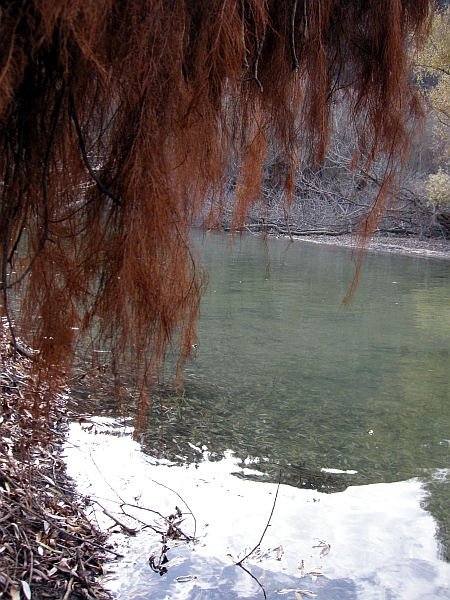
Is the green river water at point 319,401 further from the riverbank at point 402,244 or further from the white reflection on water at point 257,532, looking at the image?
the riverbank at point 402,244

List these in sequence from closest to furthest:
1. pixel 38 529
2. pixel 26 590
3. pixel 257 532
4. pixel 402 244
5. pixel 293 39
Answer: pixel 293 39
pixel 26 590
pixel 38 529
pixel 257 532
pixel 402 244

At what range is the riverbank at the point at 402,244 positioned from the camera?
583 inches

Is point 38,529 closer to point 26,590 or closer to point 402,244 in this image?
point 26,590

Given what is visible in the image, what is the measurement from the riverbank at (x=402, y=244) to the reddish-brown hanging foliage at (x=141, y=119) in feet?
43.1

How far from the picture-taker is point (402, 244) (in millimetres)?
16031

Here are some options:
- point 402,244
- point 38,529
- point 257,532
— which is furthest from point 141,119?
point 402,244

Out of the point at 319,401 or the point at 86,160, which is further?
the point at 319,401

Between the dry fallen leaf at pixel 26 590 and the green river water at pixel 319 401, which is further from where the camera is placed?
the green river water at pixel 319 401

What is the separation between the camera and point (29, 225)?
1455 millimetres

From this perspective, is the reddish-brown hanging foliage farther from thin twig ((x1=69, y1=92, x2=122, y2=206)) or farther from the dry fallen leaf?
the dry fallen leaf

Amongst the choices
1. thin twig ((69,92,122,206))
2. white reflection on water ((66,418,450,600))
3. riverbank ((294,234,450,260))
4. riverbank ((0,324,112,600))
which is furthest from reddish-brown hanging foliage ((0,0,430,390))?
riverbank ((294,234,450,260))

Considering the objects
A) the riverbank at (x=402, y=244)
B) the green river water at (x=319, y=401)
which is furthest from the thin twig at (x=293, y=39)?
the riverbank at (x=402, y=244)

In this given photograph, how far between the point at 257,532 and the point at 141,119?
2019 millimetres

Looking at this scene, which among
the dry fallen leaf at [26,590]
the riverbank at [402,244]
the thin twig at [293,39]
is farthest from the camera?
the riverbank at [402,244]
